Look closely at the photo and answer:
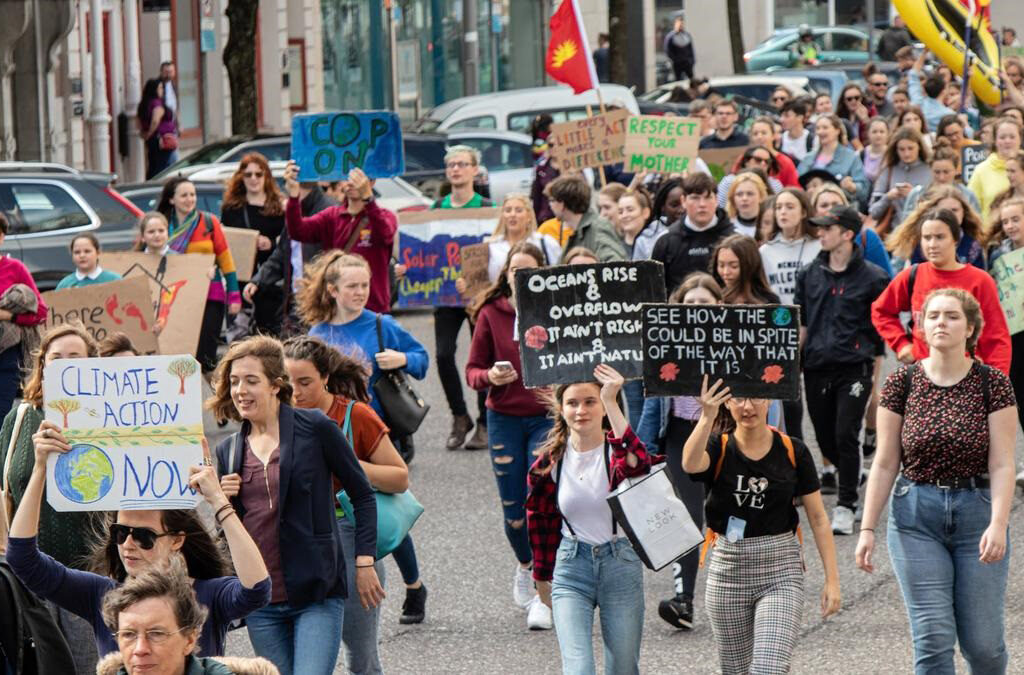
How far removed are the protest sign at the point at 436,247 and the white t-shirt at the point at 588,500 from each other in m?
5.61

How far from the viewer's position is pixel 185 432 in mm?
5934

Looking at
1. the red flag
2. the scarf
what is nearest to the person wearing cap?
the scarf

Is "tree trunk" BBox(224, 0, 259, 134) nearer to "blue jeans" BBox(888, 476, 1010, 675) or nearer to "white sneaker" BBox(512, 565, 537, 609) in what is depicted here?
"white sneaker" BBox(512, 565, 537, 609)

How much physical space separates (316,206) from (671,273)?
114 inches

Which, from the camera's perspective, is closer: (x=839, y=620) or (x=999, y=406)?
(x=999, y=406)

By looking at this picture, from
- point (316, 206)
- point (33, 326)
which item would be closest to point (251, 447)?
point (33, 326)

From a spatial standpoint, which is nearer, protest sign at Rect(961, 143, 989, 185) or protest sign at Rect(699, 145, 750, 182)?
protest sign at Rect(961, 143, 989, 185)

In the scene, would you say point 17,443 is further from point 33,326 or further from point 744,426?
point 33,326

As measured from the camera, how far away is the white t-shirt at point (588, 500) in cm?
664

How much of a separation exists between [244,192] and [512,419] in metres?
5.24

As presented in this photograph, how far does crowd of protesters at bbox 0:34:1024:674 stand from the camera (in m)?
5.67

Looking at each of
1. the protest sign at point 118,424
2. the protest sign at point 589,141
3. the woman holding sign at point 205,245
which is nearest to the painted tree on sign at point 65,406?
the protest sign at point 118,424

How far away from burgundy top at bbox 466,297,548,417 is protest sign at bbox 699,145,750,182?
27.2 feet

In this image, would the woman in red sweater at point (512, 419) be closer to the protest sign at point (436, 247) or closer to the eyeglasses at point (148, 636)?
the protest sign at point (436, 247)
